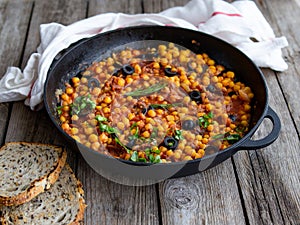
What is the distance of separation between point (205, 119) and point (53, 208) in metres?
0.96

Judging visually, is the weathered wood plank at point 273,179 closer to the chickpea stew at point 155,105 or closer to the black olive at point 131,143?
the chickpea stew at point 155,105

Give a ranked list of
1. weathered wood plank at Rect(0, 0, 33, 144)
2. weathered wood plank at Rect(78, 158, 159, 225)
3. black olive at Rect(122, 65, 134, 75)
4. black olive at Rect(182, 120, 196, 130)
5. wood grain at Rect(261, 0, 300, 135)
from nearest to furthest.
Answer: weathered wood plank at Rect(78, 158, 159, 225) < black olive at Rect(182, 120, 196, 130) < black olive at Rect(122, 65, 134, 75) < wood grain at Rect(261, 0, 300, 135) < weathered wood plank at Rect(0, 0, 33, 144)

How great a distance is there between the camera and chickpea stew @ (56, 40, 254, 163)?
252 cm

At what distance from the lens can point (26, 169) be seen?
245cm

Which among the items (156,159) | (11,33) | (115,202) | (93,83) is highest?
(156,159)

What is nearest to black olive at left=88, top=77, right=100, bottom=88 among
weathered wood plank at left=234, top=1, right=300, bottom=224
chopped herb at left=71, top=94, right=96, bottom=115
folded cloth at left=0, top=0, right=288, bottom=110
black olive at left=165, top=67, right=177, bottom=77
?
chopped herb at left=71, top=94, right=96, bottom=115

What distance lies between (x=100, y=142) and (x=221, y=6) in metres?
1.43

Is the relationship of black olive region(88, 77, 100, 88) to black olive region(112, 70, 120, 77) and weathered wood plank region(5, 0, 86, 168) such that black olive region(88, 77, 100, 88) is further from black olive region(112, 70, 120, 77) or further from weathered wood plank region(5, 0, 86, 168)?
weathered wood plank region(5, 0, 86, 168)

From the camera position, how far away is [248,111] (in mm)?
2785

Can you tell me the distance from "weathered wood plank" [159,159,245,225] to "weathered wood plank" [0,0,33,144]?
1.16 meters

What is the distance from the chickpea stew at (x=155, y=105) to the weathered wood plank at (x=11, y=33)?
0.58 m

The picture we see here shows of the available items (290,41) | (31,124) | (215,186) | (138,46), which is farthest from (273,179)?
(31,124)

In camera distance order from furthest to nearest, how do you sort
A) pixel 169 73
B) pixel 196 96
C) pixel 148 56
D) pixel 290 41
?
pixel 290 41
pixel 148 56
pixel 169 73
pixel 196 96

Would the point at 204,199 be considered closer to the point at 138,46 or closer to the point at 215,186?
the point at 215,186
